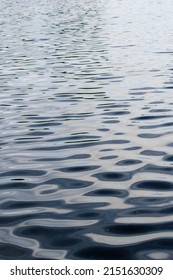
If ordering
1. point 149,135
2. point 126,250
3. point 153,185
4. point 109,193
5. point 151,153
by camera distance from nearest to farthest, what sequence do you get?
point 126,250 → point 109,193 → point 153,185 → point 151,153 → point 149,135

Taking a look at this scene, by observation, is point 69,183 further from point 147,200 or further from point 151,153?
point 151,153

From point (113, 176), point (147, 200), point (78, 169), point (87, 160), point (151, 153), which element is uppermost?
point (151, 153)

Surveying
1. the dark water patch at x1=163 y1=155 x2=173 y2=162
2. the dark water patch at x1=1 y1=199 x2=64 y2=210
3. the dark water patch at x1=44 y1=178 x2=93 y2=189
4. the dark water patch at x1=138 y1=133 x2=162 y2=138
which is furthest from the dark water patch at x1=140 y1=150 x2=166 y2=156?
the dark water patch at x1=1 y1=199 x2=64 y2=210

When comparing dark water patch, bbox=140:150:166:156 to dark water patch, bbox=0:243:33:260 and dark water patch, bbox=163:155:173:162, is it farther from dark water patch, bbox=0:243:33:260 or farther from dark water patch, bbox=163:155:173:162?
dark water patch, bbox=0:243:33:260

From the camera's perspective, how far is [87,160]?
48.8 ft

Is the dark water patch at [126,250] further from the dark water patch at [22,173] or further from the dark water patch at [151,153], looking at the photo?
the dark water patch at [151,153]

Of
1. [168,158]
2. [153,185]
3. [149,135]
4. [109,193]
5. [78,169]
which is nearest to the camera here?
[109,193]

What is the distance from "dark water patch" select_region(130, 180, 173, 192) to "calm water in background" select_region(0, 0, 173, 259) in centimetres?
2

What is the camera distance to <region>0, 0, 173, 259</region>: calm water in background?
33.2ft

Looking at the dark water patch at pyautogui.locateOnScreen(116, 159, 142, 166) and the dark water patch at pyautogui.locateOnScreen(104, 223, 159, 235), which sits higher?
the dark water patch at pyautogui.locateOnScreen(116, 159, 142, 166)

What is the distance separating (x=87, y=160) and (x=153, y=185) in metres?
2.73

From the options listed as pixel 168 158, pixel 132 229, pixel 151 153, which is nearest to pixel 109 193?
pixel 132 229

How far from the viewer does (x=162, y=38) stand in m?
48.0
